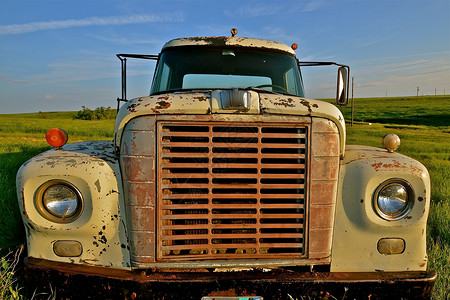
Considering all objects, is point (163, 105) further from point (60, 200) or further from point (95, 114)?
point (95, 114)

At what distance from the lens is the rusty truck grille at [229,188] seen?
7.90ft

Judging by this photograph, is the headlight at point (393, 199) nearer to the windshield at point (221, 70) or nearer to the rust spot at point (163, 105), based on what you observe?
the rust spot at point (163, 105)

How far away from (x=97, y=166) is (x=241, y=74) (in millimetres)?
2197

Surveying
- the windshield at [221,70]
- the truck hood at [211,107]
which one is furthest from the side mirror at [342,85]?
the truck hood at [211,107]

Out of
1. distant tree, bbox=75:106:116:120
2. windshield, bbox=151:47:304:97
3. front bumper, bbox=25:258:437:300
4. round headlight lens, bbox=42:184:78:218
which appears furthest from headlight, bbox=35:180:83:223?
distant tree, bbox=75:106:116:120

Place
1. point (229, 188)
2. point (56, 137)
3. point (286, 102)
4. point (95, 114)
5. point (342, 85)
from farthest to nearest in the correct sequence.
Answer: point (95, 114)
point (342, 85)
point (56, 137)
point (286, 102)
point (229, 188)

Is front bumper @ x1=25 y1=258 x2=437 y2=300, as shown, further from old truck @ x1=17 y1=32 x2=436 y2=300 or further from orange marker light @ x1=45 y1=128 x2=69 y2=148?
orange marker light @ x1=45 y1=128 x2=69 y2=148

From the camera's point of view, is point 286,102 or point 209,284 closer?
point 209,284

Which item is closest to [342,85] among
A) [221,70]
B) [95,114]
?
[221,70]

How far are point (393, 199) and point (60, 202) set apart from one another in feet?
8.01

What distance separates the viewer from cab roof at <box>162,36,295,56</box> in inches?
158

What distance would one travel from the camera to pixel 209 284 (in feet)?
7.58

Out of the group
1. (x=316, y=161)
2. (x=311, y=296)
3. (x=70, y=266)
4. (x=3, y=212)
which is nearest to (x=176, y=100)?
(x=316, y=161)

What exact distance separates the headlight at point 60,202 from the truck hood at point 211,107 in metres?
0.48
